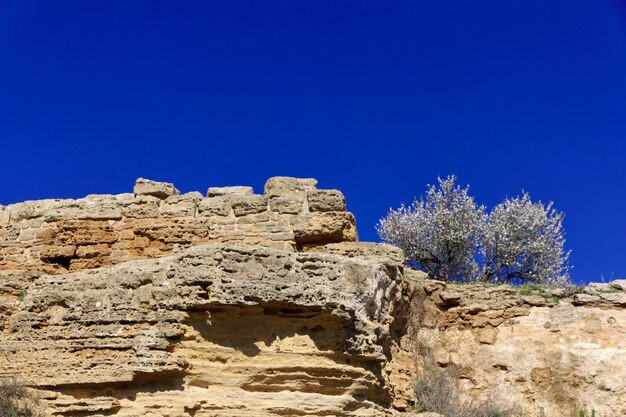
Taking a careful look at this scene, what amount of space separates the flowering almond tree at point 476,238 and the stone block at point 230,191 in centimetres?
713

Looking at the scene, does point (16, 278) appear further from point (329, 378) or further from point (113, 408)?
point (329, 378)

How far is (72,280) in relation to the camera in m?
8.77

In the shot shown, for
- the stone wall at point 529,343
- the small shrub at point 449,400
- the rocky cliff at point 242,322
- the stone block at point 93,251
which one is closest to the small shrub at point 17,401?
the rocky cliff at point 242,322

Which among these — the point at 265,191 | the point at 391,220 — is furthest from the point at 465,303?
the point at 391,220

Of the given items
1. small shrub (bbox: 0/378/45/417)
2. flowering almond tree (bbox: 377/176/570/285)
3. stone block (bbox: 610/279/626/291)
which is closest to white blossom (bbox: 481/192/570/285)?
flowering almond tree (bbox: 377/176/570/285)

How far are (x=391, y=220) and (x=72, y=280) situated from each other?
1060 centimetres

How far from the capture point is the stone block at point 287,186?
1048 centimetres

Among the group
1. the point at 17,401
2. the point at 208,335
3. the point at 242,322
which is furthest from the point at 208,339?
the point at 17,401

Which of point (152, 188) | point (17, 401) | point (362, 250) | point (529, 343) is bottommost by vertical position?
point (17, 401)

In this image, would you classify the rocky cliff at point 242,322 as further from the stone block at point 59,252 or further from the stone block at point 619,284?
the stone block at point 619,284

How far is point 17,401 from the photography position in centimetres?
782

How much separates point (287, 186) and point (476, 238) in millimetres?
8053

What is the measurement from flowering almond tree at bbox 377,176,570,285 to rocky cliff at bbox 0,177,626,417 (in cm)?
583

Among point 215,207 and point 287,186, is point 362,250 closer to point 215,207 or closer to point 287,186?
point 287,186
